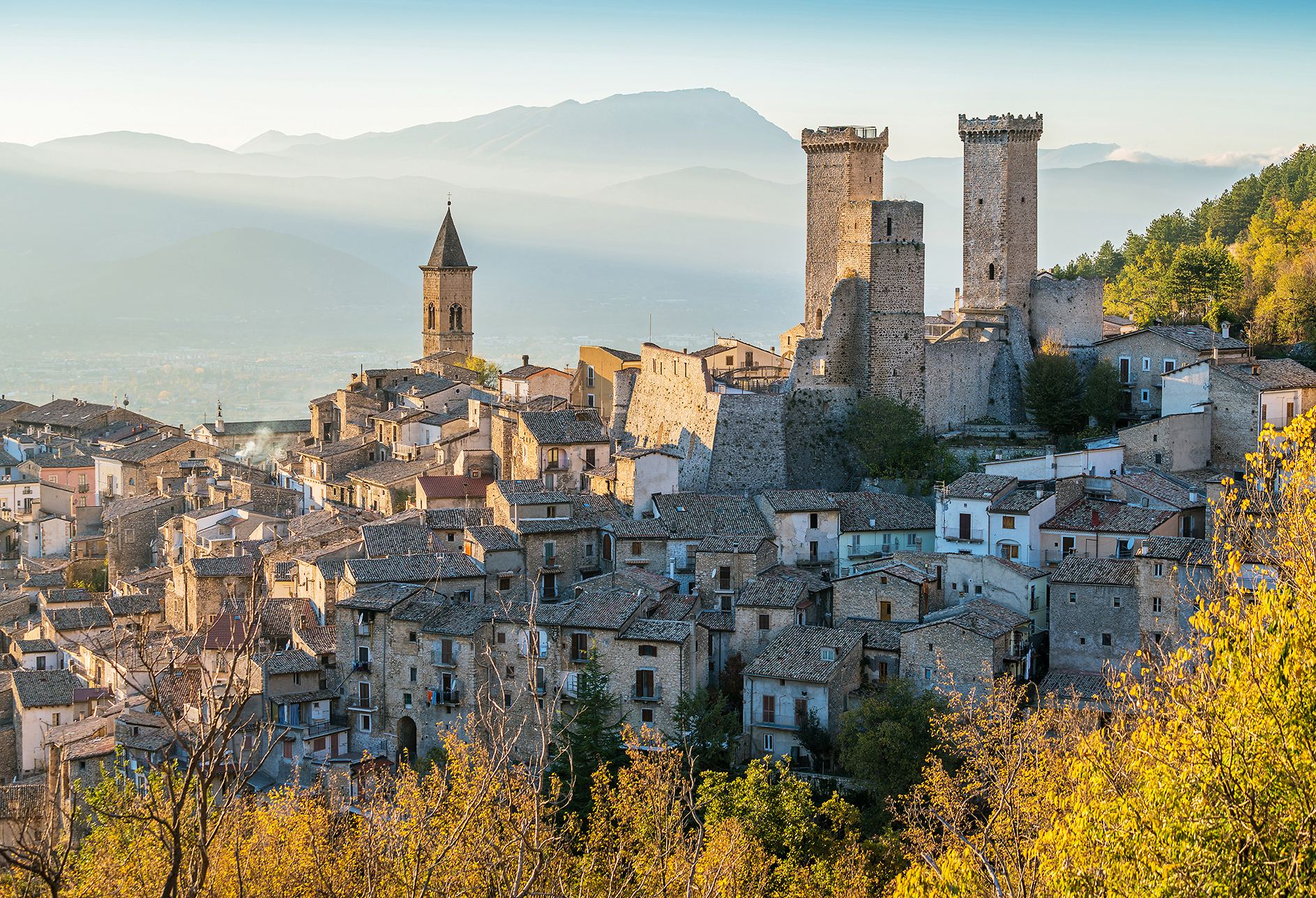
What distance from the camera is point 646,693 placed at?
3177 cm

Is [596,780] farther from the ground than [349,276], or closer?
closer

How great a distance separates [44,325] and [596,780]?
13768cm

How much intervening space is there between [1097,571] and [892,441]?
10.1 meters

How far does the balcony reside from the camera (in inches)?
1229

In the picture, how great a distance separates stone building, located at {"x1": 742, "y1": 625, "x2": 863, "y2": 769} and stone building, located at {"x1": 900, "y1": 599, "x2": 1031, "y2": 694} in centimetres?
137

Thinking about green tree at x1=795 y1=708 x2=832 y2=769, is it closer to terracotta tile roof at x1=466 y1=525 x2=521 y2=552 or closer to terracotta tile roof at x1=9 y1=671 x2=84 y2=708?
terracotta tile roof at x1=466 y1=525 x2=521 y2=552

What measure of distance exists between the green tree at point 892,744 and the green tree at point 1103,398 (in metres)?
15.4

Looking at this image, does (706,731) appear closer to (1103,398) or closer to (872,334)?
(872,334)

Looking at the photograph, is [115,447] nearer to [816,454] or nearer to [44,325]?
[816,454]

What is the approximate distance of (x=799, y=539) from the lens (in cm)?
3722

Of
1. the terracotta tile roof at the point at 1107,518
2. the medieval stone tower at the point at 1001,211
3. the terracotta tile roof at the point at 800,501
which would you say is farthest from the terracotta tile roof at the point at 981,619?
the medieval stone tower at the point at 1001,211

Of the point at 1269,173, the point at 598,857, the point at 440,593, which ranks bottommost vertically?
the point at 598,857

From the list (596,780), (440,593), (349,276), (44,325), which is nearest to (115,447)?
(440,593)

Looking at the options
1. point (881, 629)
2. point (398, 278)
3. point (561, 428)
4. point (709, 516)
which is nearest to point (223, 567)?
point (561, 428)
